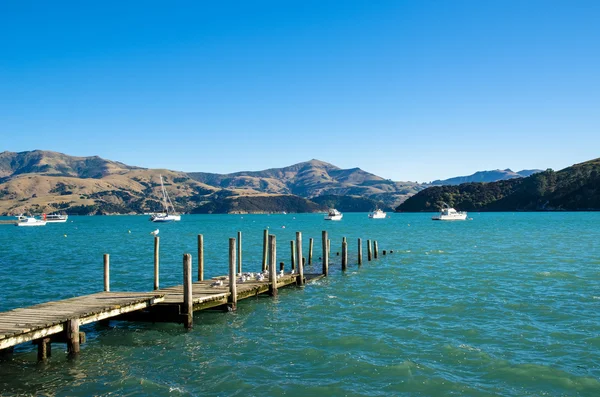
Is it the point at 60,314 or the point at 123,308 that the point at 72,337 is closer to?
the point at 60,314

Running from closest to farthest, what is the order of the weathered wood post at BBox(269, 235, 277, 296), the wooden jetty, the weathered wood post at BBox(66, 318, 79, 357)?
1. the wooden jetty
2. the weathered wood post at BBox(66, 318, 79, 357)
3. the weathered wood post at BBox(269, 235, 277, 296)

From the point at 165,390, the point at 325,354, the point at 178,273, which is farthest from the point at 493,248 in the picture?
the point at 165,390

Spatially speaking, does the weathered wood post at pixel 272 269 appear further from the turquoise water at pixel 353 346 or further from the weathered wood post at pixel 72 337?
the weathered wood post at pixel 72 337

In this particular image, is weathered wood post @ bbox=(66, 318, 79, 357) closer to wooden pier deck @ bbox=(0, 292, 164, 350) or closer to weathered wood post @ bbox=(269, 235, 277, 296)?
wooden pier deck @ bbox=(0, 292, 164, 350)

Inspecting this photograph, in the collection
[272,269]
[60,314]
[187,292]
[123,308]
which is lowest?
[123,308]

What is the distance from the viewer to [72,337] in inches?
655

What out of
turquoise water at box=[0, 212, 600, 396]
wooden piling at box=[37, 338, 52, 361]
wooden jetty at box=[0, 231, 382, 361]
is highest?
wooden jetty at box=[0, 231, 382, 361]

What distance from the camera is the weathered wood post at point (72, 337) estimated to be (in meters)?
16.6

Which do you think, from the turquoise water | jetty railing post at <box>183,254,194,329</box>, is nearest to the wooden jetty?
jetty railing post at <box>183,254,194,329</box>

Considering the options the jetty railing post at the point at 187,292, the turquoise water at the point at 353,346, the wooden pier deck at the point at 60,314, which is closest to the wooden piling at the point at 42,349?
the turquoise water at the point at 353,346

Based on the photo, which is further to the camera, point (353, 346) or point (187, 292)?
point (187, 292)

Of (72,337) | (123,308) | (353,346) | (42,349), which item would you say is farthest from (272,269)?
(42,349)

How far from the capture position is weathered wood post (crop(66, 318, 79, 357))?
16.6 meters

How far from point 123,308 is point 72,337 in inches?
111
